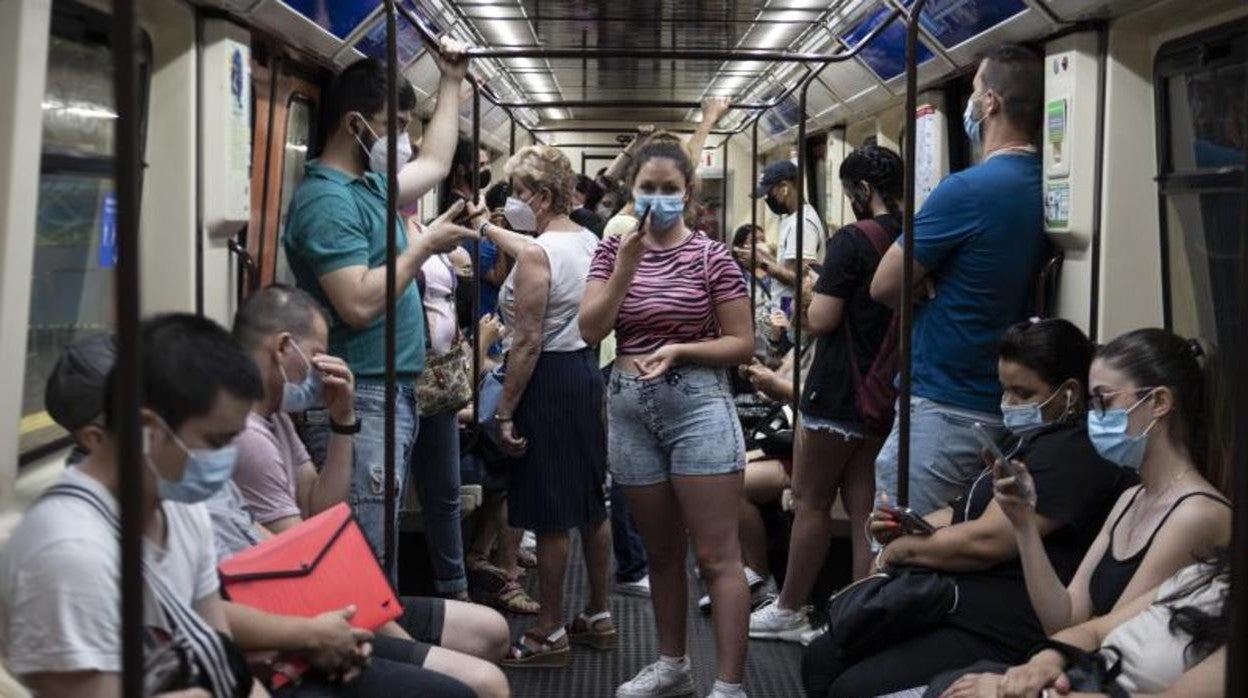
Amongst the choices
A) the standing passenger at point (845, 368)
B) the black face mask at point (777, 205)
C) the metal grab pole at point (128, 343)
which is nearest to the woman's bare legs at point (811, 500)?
the standing passenger at point (845, 368)

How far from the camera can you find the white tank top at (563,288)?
4.46m

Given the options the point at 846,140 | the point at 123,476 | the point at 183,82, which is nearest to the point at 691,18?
the point at 846,140

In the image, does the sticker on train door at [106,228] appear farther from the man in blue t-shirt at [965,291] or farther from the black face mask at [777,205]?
the black face mask at [777,205]

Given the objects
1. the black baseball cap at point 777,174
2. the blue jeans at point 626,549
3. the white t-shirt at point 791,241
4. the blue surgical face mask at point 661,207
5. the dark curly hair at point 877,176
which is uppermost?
the black baseball cap at point 777,174

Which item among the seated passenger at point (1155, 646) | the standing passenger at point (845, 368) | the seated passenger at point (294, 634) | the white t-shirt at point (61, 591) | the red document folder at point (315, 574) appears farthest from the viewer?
the standing passenger at point (845, 368)

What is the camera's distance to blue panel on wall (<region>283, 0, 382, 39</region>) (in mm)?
4590

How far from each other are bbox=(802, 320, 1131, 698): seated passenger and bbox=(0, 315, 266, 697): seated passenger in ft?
5.20

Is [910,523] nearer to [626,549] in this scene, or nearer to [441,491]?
[441,491]

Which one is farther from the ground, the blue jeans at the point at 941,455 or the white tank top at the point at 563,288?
the white tank top at the point at 563,288

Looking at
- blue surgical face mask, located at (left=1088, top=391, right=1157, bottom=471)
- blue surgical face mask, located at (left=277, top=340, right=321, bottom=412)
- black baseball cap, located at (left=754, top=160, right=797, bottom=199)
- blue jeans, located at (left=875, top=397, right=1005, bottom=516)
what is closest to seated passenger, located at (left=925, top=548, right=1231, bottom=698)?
blue surgical face mask, located at (left=1088, top=391, right=1157, bottom=471)

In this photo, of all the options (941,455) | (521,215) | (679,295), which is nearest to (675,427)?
(679,295)

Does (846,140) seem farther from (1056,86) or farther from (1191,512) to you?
(1191,512)

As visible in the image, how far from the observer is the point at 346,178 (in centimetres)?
358

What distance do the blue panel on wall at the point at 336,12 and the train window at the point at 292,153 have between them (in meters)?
0.29
